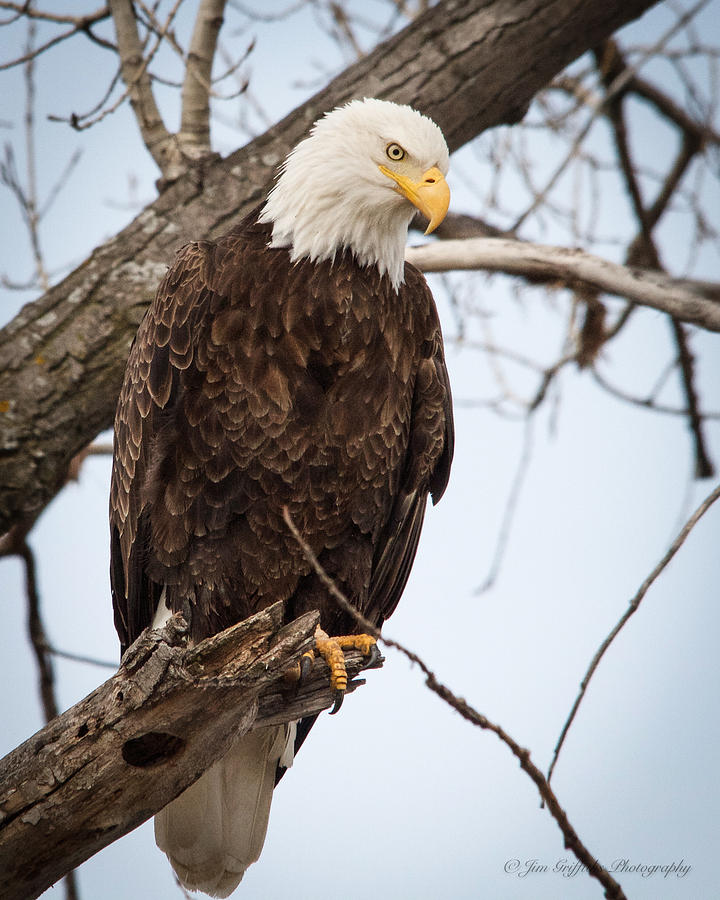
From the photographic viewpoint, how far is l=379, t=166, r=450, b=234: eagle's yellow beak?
327cm

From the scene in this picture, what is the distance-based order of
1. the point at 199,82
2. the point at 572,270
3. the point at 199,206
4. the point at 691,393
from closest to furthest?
1. the point at 572,270
2. the point at 199,206
3. the point at 199,82
4. the point at 691,393

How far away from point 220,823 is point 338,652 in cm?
109

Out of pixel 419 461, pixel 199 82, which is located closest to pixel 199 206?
pixel 199 82

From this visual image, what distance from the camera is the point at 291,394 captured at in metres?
3.34

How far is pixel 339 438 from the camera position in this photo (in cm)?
340

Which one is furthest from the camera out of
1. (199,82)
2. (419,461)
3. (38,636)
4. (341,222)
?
(38,636)

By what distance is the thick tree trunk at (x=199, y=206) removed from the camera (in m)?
3.86

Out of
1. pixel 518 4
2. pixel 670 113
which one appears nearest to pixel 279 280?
pixel 518 4

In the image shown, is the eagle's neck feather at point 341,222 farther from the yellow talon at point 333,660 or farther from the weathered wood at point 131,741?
the weathered wood at point 131,741

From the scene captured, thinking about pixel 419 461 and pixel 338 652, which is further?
pixel 419 461

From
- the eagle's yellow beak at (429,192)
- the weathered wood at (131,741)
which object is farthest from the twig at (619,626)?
the eagle's yellow beak at (429,192)

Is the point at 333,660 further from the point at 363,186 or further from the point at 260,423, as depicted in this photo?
the point at 363,186

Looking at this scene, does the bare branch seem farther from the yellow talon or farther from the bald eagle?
the yellow talon

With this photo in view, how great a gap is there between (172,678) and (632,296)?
227cm
